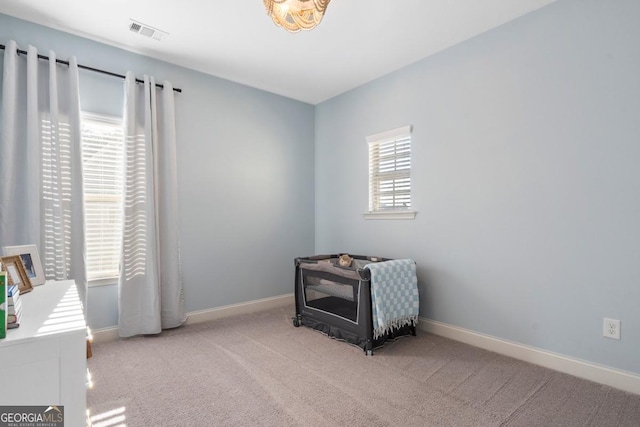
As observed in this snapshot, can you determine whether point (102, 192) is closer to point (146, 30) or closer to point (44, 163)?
point (44, 163)

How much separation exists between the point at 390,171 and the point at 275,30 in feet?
5.58

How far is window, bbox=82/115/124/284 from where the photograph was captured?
9.14 ft

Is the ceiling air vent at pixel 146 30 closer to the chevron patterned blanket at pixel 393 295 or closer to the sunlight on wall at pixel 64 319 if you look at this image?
the sunlight on wall at pixel 64 319

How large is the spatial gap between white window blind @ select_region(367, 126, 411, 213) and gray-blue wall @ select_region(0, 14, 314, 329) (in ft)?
3.32

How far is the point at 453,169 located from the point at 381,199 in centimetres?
88

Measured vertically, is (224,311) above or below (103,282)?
below

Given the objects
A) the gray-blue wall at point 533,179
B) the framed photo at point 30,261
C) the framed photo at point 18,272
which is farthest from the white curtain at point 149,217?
the gray-blue wall at point 533,179

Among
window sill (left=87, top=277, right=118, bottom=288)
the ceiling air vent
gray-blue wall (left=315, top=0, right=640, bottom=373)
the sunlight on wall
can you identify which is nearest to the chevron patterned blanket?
gray-blue wall (left=315, top=0, right=640, bottom=373)

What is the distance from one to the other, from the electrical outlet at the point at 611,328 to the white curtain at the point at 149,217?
3.34 m

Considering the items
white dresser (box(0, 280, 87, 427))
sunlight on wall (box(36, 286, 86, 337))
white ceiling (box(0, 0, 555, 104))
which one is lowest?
white dresser (box(0, 280, 87, 427))

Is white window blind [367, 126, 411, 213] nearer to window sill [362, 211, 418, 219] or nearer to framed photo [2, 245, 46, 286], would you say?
window sill [362, 211, 418, 219]

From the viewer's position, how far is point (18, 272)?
1.66 metres

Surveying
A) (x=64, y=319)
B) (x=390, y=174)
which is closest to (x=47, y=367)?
(x=64, y=319)

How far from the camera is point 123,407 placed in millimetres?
1837
